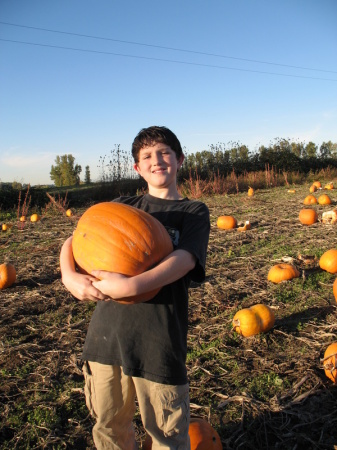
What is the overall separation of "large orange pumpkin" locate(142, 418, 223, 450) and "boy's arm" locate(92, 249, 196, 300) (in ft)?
3.24

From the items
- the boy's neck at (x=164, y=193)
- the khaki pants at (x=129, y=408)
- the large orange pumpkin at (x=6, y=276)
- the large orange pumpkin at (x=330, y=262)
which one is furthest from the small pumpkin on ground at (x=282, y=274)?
the large orange pumpkin at (x=6, y=276)

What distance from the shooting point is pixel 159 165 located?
188 cm

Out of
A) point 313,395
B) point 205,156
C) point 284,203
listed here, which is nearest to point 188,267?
point 313,395

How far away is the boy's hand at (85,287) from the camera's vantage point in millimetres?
1412

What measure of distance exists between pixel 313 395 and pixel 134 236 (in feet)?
5.82

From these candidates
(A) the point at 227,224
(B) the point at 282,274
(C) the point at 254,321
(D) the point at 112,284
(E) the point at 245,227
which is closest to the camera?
(D) the point at 112,284

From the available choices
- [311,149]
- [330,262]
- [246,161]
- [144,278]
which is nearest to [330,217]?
[330,262]

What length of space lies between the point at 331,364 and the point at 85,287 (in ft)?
6.44

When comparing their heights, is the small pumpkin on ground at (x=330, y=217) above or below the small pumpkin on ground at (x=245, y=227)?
above

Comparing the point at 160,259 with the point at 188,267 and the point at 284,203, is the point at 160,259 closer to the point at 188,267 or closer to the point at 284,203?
the point at 188,267

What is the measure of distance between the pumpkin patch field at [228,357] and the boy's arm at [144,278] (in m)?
1.24

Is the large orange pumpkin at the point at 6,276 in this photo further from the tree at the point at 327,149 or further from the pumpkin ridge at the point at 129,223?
the tree at the point at 327,149

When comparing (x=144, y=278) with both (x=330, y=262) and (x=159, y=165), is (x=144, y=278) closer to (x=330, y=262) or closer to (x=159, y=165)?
(x=159, y=165)

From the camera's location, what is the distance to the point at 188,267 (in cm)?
157
